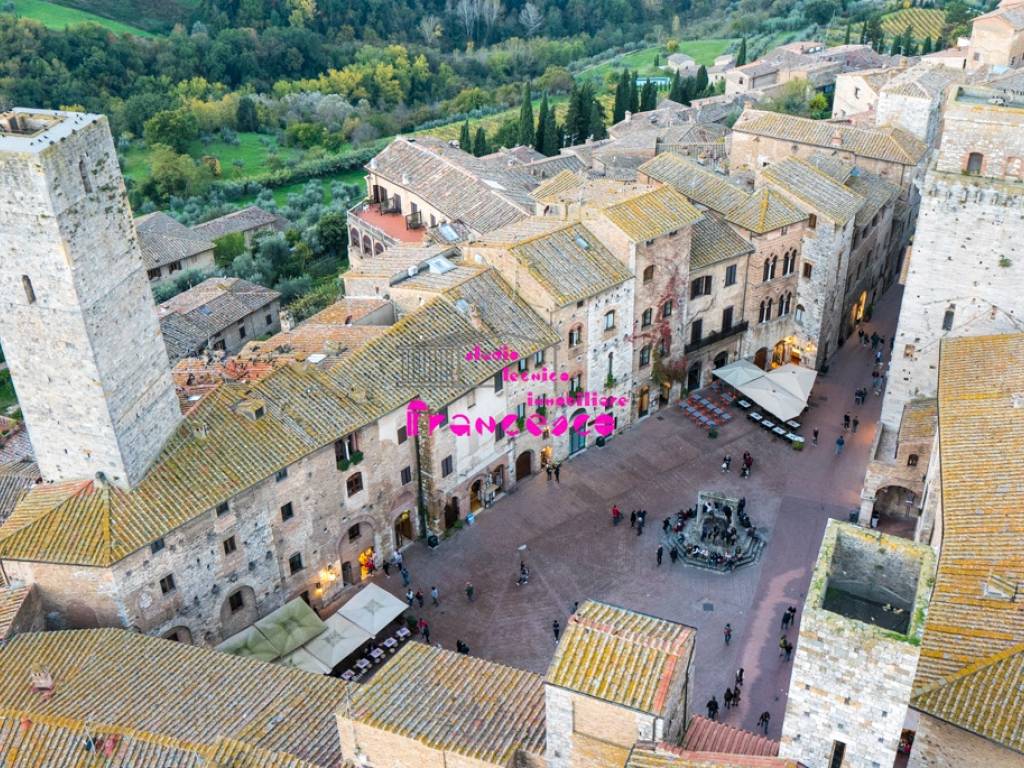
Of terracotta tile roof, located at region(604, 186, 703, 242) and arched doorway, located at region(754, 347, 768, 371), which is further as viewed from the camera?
arched doorway, located at region(754, 347, 768, 371)

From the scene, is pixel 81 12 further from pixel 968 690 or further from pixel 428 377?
pixel 968 690

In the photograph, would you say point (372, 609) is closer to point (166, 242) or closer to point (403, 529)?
point (403, 529)

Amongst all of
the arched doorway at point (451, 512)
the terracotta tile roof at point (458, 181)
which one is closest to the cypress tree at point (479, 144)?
the terracotta tile roof at point (458, 181)

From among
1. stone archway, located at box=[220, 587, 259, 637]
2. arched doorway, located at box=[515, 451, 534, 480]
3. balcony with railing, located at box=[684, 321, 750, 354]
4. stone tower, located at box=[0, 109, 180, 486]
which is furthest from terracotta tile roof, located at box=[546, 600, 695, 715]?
balcony with railing, located at box=[684, 321, 750, 354]

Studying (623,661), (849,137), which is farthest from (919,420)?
(849,137)

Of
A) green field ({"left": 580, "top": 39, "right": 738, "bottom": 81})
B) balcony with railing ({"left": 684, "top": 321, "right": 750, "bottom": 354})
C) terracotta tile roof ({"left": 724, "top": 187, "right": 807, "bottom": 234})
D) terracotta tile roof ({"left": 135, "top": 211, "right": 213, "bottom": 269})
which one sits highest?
terracotta tile roof ({"left": 724, "top": 187, "right": 807, "bottom": 234})

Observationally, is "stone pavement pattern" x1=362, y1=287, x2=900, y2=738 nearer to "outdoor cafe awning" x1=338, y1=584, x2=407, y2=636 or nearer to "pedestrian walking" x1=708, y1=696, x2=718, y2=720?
"pedestrian walking" x1=708, y1=696, x2=718, y2=720

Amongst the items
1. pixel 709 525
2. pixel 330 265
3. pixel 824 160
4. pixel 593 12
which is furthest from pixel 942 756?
pixel 593 12
